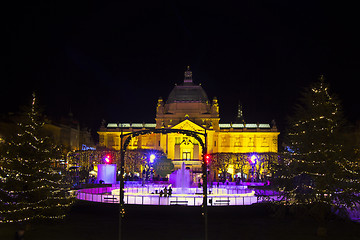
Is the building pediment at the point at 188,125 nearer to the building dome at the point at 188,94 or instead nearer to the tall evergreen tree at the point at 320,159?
the building dome at the point at 188,94

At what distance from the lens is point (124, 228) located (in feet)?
103

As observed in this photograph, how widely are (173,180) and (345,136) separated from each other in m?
43.2

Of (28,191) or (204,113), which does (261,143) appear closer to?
(204,113)

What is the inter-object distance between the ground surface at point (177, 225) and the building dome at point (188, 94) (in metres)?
112

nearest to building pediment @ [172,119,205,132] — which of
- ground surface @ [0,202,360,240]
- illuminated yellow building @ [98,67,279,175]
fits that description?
illuminated yellow building @ [98,67,279,175]

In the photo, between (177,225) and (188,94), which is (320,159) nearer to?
(177,225)

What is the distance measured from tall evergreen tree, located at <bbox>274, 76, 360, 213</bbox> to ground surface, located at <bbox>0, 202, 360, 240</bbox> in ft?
7.53

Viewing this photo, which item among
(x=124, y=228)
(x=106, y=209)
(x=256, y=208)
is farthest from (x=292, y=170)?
(x=106, y=209)

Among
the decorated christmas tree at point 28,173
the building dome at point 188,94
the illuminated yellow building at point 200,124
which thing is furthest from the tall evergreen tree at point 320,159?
the building dome at point 188,94

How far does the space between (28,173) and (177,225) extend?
1050 centimetres

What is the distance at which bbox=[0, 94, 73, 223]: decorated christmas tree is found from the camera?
30641 mm

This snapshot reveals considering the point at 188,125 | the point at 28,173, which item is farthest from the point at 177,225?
the point at 188,125

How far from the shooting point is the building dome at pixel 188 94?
495ft

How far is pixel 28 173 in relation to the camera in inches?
1215
